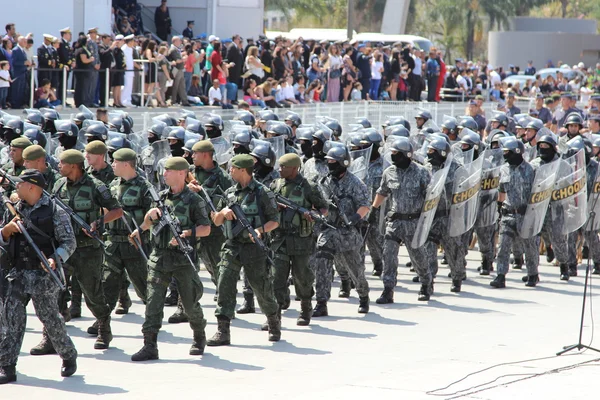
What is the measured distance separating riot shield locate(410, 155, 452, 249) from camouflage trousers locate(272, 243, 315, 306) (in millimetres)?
1956

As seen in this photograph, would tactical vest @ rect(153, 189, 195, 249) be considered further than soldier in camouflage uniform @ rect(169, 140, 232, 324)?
No

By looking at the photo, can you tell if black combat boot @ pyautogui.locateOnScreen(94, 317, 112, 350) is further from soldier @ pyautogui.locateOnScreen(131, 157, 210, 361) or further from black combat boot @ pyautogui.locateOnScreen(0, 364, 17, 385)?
black combat boot @ pyautogui.locateOnScreen(0, 364, 17, 385)

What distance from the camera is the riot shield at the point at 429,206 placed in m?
13.2

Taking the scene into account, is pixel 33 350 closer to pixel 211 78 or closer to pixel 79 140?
pixel 79 140

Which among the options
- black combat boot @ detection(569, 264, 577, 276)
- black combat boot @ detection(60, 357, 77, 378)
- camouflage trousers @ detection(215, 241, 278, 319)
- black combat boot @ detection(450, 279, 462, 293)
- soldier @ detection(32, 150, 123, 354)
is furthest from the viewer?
black combat boot @ detection(569, 264, 577, 276)

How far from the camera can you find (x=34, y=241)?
8836mm

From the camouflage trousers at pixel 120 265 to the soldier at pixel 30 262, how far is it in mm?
1789

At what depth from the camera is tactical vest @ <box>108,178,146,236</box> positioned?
1082cm

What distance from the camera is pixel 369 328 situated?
1177cm

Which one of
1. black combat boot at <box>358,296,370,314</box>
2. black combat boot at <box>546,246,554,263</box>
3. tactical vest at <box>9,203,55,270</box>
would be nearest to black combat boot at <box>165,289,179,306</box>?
black combat boot at <box>358,296,370,314</box>

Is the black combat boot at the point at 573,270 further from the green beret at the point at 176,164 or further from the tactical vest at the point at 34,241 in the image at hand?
the tactical vest at the point at 34,241

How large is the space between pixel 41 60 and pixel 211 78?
5334 millimetres

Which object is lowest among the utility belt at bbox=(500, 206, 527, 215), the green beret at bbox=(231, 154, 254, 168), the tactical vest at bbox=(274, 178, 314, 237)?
the utility belt at bbox=(500, 206, 527, 215)

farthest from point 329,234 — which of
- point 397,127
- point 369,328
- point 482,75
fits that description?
point 482,75
